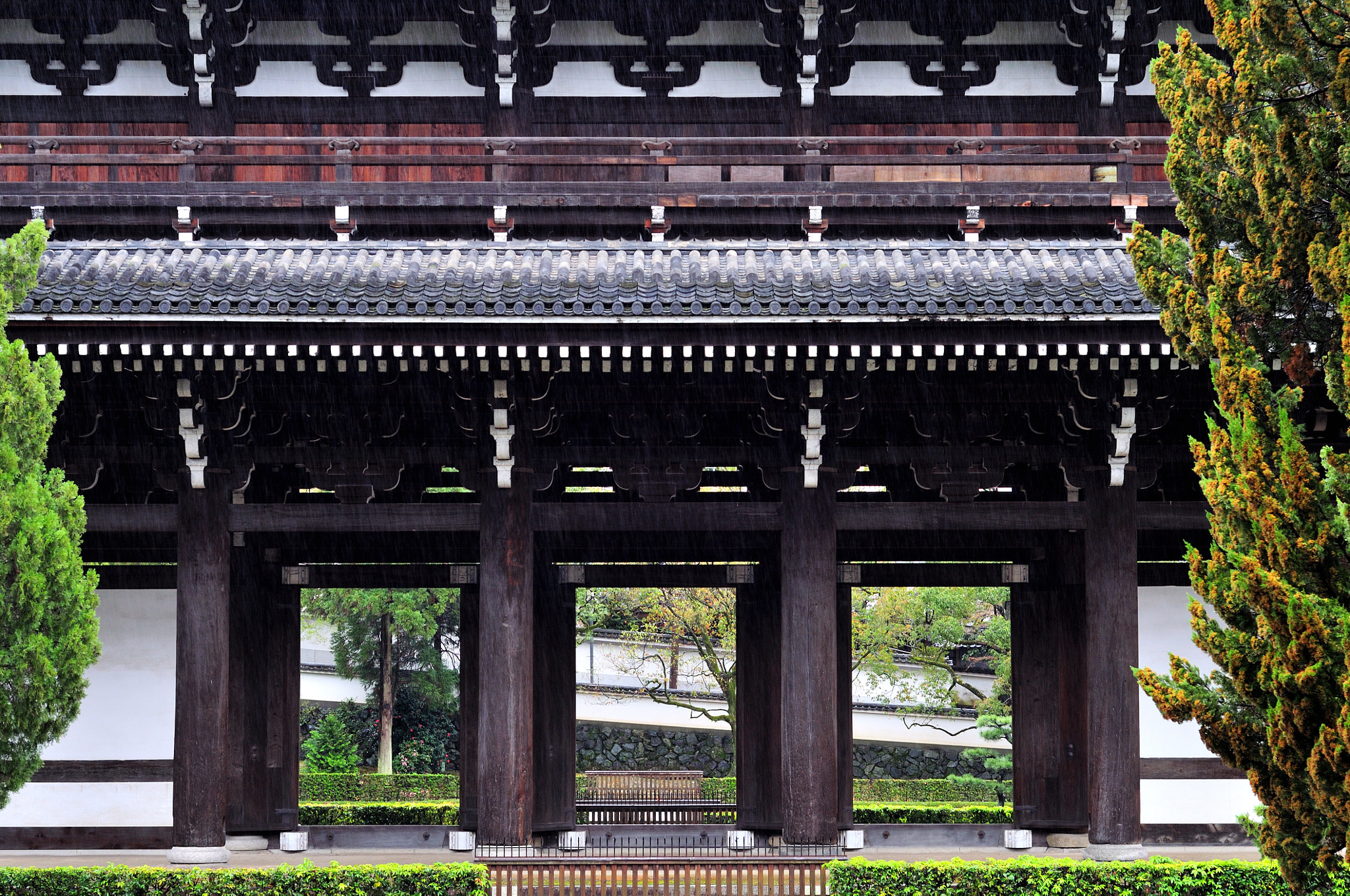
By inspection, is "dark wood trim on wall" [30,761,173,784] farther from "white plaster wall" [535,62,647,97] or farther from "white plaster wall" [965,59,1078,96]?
"white plaster wall" [965,59,1078,96]

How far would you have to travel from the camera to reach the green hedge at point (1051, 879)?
34.1ft

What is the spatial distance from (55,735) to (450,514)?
380cm

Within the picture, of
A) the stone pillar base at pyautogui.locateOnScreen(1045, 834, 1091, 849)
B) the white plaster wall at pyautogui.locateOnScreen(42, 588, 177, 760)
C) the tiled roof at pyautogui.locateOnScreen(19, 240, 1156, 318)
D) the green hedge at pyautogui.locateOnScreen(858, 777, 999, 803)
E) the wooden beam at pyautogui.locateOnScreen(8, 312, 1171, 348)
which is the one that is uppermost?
the tiled roof at pyautogui.locateOnScreen(19, 240, 1156, 318)

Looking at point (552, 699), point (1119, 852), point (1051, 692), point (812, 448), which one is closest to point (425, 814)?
point (552, 699)

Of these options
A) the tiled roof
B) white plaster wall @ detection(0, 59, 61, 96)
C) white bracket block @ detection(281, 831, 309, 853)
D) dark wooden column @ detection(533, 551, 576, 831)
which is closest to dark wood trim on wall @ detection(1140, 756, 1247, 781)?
the tiled roof

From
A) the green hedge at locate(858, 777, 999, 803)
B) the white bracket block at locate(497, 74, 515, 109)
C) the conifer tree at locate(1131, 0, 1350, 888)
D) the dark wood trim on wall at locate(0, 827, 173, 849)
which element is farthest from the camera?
the green hedge at locate(858, 777, 999, 803)

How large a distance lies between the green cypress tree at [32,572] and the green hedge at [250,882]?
1186 mm

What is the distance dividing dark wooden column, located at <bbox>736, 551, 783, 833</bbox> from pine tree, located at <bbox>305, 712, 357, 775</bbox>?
17.1 meters

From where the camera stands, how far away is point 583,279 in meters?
11.0

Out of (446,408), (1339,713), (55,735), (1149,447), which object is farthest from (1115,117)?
(55,735)

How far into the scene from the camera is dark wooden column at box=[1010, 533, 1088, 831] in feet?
44.0

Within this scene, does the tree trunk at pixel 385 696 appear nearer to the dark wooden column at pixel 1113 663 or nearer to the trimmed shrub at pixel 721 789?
the trimmed shrub at pixel 721 789

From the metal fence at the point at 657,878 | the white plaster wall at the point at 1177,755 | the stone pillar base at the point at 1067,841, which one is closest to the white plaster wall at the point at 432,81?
the metal fence at the point at 657,878

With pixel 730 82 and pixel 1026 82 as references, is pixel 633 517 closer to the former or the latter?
pixel 730 82
